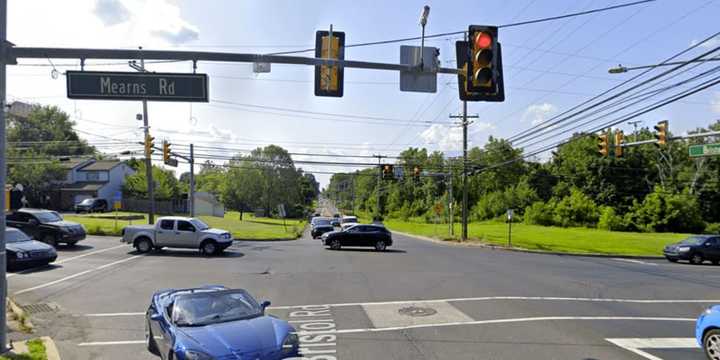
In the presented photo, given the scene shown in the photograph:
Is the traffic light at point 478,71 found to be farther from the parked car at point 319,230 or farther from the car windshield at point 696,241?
the parked car at point 319,230

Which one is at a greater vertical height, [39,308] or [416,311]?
[416,311]

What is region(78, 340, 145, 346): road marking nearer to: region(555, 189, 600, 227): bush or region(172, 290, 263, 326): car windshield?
region(172, 290, 263, 326): car windshield

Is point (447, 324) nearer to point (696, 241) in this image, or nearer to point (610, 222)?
point (696, 241)

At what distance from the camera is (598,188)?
8606 centimetres

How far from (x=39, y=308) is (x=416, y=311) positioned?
30.4ft

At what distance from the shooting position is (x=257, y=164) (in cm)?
8769

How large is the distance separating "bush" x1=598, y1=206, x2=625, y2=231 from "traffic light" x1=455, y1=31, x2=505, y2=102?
73992mm

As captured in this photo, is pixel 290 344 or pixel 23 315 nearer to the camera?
pixel 290 344

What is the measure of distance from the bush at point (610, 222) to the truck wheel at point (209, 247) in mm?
66484

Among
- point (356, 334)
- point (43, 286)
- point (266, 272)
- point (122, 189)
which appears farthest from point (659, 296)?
point (122, 189)

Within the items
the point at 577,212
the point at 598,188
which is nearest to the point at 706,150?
the point at 577,212

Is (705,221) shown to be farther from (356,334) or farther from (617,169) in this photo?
(356,334)

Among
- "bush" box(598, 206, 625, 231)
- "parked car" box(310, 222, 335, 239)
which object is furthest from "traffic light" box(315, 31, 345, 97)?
"bush" box(598, 206, 625, 231)

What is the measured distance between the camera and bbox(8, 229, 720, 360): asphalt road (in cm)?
902
